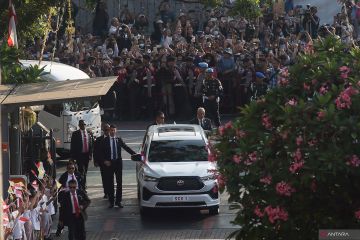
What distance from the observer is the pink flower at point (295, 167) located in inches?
436

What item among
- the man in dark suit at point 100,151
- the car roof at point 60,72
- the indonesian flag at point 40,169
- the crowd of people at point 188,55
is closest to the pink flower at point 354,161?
the indonesian flag at point 40,169

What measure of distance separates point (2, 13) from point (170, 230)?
5.95 m

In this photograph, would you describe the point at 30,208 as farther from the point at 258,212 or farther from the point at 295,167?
the point at 295,167

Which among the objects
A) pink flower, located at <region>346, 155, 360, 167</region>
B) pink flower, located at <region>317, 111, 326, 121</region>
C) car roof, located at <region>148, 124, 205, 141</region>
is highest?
pink flower, located at <region>317, 111, 326, 121</region>

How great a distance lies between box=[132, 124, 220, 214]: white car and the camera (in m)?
20.8

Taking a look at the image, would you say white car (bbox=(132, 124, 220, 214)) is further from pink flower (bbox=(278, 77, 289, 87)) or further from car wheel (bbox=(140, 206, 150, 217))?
pink flower (bbox=(278, 77, 289, 87))

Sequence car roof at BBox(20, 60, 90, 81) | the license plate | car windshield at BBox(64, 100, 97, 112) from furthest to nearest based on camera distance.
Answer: car windshield at BBox(64, 100, 97, 112) < car roof at BBox(20, 60, 90, 81) < the license plate

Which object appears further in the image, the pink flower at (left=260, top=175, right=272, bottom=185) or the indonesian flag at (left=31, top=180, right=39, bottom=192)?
the indonesian flag at (left=31, top=180, right=39, bottom=192)

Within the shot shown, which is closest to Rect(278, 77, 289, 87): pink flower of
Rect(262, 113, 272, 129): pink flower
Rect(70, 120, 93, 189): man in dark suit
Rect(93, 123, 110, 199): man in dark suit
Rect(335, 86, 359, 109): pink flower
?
Rect(262, 113, 272, 129): pink flower

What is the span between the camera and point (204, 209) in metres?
21.4

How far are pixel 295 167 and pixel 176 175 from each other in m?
9.86

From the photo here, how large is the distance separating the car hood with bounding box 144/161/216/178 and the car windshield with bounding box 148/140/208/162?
8.2 inches

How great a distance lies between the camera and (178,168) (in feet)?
69.5

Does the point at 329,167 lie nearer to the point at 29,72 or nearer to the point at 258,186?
the point at 258,186
